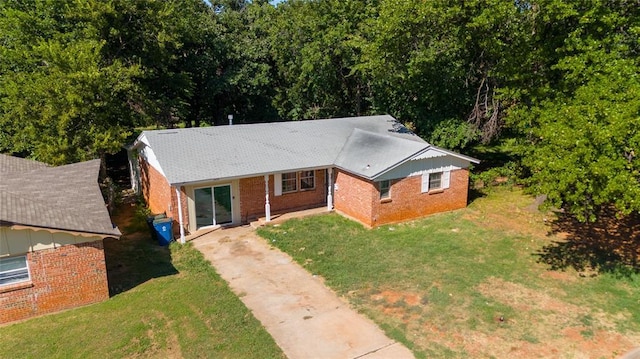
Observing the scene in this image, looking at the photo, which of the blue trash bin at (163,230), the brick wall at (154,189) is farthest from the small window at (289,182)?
the blue trash bin at (163,230)

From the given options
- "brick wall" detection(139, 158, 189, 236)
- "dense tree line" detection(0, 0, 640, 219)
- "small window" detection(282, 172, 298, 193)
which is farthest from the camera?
"small window" detection(282, 172, 298, 193)

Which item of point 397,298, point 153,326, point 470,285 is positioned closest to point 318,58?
point 470,285

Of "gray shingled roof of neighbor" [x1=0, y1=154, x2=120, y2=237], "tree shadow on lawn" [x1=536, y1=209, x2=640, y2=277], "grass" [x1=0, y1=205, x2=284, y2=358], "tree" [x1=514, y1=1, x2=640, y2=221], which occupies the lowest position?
"grass" [x1=0, y1=205, x2=284, y2=358]

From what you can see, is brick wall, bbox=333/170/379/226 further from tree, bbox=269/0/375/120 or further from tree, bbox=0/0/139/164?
tree, bbox=0/0/139/164

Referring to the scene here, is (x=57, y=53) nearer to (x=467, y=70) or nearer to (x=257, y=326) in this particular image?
(x=257, y=326)

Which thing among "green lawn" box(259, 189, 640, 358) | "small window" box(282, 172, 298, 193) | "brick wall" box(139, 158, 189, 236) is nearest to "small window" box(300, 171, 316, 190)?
"small window" box(282, 172, 298, 193)

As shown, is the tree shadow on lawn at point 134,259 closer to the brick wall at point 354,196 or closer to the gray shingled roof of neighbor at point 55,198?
the gray shingled roof of neighbor at point 55,198
